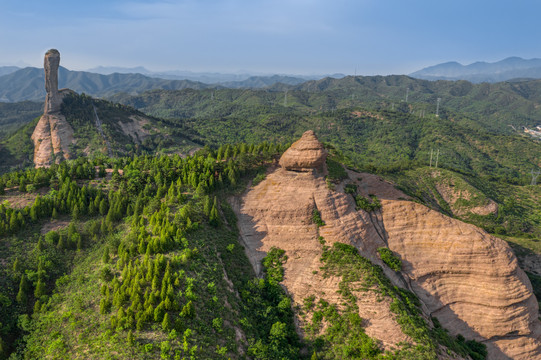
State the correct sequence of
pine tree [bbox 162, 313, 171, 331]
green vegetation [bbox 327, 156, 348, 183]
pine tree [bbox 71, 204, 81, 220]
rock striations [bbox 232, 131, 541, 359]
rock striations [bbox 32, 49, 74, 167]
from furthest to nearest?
rock striations [bbox 32, 49, 74, 167] < green vegetation [bbox 327, 156, 348, 183] < pine tree [bbox 71, 204, 81, 220] < rock striations [bbox 232, 131, 541, 359] < pine tree [bbox 162, 313, 171, 331]

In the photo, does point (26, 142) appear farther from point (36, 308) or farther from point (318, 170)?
point (318, 170)

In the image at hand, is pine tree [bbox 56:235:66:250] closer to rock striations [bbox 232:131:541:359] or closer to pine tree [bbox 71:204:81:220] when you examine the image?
pine tree [bbox 71:204:81:220]

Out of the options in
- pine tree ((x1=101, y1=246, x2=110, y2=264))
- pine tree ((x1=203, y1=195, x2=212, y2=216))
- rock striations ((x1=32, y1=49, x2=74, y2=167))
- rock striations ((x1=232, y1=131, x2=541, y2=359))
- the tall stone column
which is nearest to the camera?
pine tree ((x1=101, y1=246, x2=110, y2=264))

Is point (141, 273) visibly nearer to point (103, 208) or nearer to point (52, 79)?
point (103, 208)

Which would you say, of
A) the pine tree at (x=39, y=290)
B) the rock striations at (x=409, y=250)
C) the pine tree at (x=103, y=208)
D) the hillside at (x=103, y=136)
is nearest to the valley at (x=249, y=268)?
the rock striations at (x=409, y=250)

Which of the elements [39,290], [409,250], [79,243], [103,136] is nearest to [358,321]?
[409,250]

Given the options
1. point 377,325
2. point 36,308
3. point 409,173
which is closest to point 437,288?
point 377,325

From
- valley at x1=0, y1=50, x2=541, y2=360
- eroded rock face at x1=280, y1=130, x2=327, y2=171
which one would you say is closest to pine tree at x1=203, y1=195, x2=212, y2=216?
valley at x1=0, y1=50, x2=541, y2=360

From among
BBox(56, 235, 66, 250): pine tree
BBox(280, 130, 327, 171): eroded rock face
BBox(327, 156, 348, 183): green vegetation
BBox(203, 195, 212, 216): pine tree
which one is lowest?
BBox(56, 235, 66, 250): pine tree
